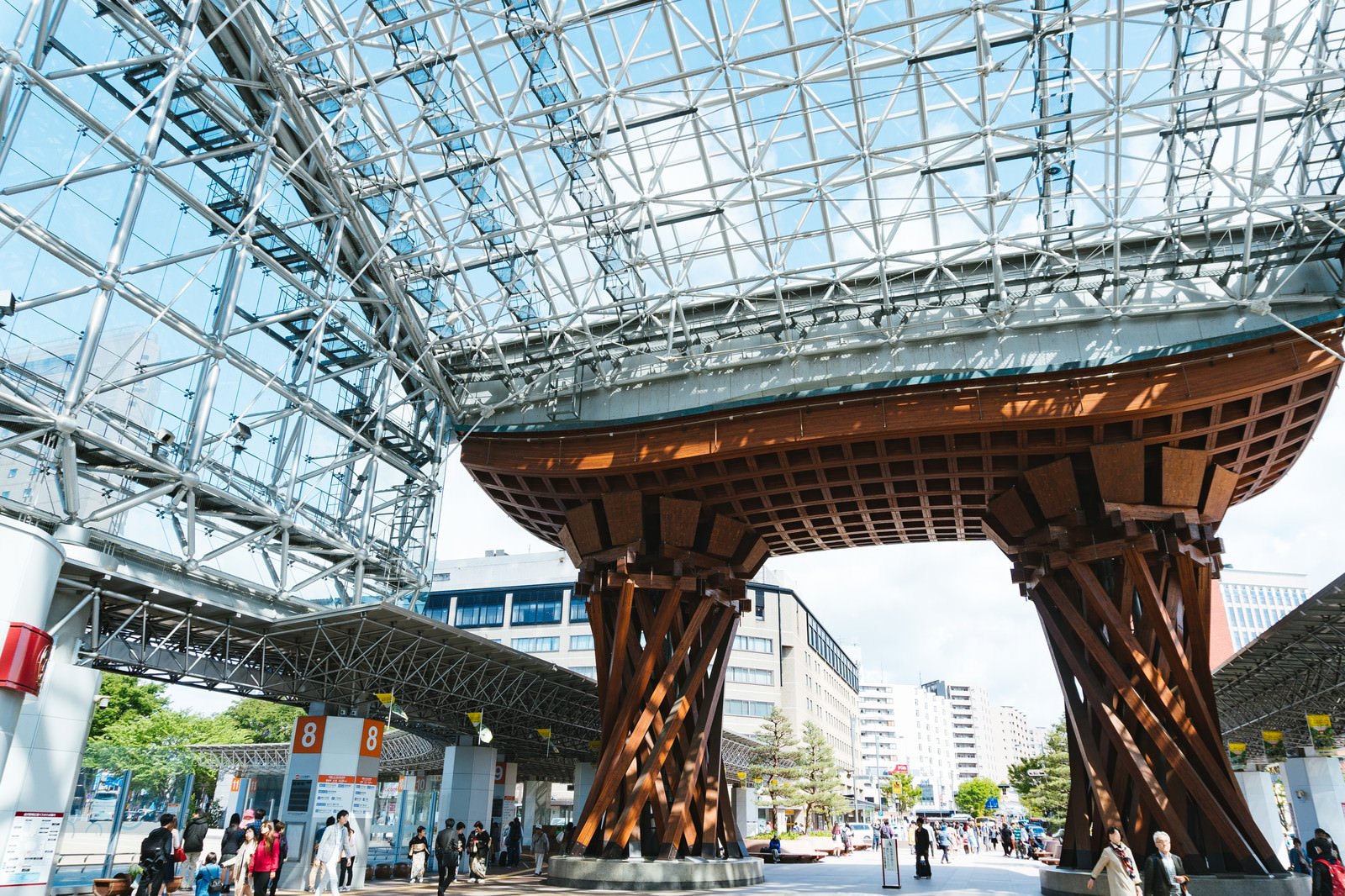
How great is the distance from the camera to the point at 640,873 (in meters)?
20.1

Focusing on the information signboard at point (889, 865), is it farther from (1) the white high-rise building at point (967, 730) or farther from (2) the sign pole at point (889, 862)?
(1) the white high-rise building at point (967, 730)

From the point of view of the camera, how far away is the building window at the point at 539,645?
7450 centimetres

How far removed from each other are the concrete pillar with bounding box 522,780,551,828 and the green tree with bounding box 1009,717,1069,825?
131 feet

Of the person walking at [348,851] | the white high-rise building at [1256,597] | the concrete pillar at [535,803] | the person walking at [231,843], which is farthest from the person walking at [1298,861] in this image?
the white high-rise building at [1256,597]

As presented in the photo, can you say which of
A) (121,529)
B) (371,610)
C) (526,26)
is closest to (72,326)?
(121,529)

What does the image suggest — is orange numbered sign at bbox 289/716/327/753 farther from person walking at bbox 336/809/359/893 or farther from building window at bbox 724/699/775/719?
building window at bbox 724/699/775/719

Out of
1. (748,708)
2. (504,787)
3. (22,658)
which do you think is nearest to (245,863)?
(22,658)

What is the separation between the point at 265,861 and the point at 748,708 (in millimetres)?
64939

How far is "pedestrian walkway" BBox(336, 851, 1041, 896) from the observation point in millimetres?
19312

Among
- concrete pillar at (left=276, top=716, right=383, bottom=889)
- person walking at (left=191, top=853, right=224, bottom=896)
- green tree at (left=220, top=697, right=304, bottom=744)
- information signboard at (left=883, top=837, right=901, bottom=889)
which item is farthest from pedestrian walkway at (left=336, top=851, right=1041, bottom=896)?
green tree at (left=220, top=697, right=304, bottom=744)

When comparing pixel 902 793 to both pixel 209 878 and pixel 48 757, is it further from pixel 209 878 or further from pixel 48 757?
pixel 48 757

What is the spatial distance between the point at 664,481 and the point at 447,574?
6360 cm

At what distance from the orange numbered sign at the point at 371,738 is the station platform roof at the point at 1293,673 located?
24527 mm

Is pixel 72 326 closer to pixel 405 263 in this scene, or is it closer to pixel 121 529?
pixel 121 529
